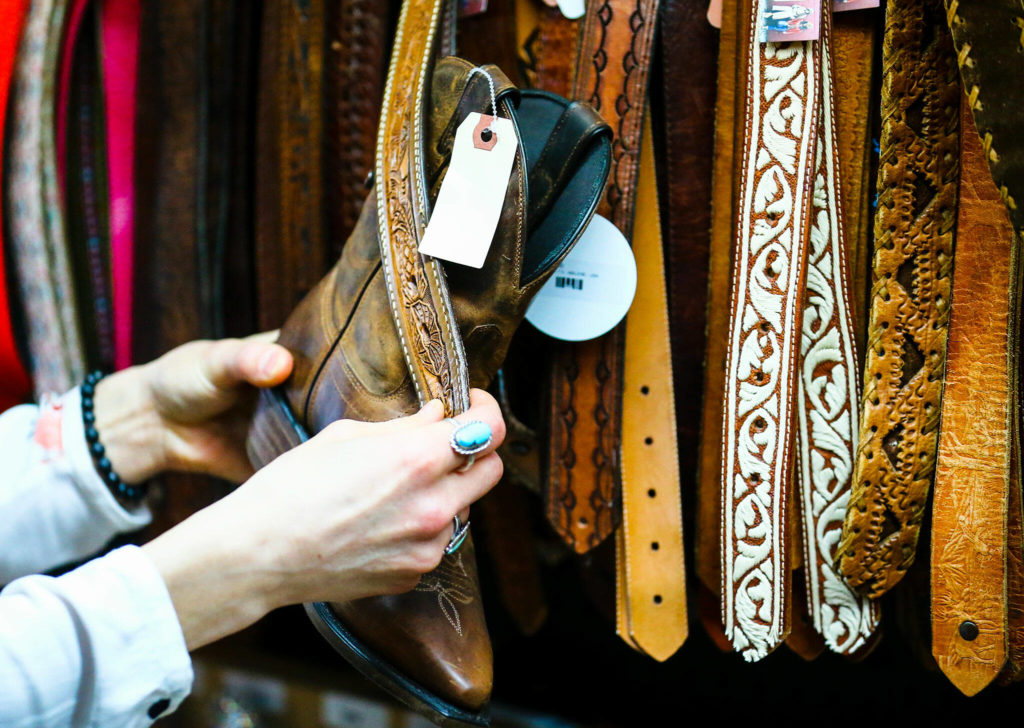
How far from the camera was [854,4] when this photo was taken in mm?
666

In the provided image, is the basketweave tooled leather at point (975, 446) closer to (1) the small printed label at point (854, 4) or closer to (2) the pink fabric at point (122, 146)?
(1) the small printed label at point (854, 4)

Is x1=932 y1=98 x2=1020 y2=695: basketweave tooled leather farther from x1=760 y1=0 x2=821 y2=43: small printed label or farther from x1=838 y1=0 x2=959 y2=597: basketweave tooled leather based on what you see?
x1=760 y1=0 x2=821 y2=43: small printed label

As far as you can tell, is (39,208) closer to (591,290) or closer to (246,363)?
(246,363)

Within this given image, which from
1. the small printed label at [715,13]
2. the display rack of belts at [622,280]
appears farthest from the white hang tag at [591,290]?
the small printed label at [715,13]

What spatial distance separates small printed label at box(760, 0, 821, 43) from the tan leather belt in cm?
16

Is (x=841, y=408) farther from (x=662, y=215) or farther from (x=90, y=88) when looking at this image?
(x=90, y=88)

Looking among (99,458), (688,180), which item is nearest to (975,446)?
(688,180)

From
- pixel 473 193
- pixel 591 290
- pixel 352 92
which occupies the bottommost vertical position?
pixel 591 290

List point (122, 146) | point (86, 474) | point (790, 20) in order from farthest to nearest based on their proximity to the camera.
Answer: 1. point (122, 146)
2. point (86, 474)
3. point (790, 20)

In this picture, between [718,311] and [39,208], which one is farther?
[39,208]

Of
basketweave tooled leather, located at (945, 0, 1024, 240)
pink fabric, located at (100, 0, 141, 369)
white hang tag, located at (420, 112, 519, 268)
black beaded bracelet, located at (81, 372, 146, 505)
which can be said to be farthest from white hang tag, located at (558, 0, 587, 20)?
→ black beaded bracelet, located at (81, 372, 146, 505)

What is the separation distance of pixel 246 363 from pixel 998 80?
0.73 m

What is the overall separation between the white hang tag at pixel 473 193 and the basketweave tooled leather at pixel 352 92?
0.84 ft

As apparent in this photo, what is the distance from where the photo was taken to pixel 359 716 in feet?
3.66
